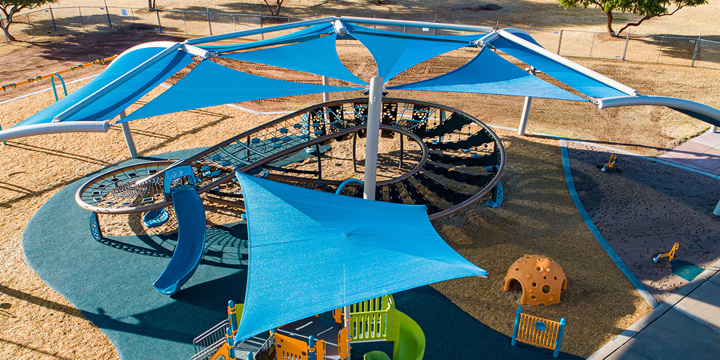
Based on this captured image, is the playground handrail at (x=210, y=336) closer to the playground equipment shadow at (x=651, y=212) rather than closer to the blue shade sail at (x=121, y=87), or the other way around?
the blue shade sail at (x=121, y=87)

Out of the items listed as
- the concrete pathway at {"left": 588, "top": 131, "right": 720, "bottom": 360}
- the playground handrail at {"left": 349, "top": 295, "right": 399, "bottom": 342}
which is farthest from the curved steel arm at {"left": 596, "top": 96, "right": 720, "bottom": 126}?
the playground handrail at {"left": 349, "top": 295, "right": 399, "bottom": 342}

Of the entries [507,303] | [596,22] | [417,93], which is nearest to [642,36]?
[596,22]

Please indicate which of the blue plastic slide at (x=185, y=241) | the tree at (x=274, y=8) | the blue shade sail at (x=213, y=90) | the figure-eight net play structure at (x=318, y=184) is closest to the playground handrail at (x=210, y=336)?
the figure-eight net play structure at (x=318, y=184)

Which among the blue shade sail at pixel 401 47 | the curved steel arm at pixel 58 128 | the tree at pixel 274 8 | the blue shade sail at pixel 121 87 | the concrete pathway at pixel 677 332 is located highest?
the tree at pixel 274 8

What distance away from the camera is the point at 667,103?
11555mm

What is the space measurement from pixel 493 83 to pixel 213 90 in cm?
768

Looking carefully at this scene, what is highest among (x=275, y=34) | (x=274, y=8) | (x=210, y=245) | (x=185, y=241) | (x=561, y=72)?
(x=274, y=8)

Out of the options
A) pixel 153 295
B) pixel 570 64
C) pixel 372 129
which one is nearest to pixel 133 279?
pixel 153 295

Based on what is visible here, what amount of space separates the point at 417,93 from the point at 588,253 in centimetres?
1361

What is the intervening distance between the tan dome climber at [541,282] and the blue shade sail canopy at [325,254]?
316cm

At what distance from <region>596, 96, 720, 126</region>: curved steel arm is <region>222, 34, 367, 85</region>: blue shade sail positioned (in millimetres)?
6252

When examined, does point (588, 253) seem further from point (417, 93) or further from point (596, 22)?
point (596, 22)

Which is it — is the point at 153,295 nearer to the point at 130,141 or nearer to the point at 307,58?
the point at 307,58

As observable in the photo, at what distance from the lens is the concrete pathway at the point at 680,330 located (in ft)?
31.3
